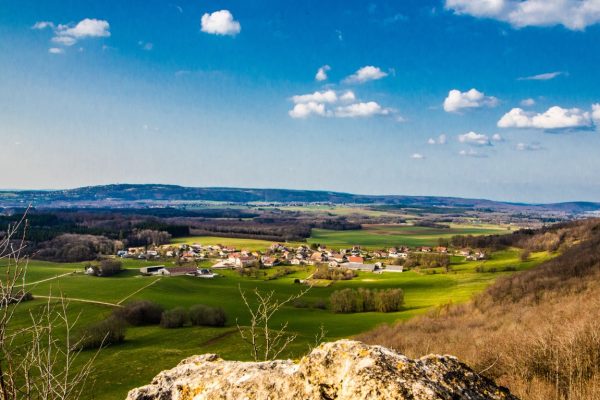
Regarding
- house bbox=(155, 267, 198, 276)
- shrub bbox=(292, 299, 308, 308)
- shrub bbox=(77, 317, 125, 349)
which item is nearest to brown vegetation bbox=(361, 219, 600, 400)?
shrub bbox=(292, 299, 308, 308)

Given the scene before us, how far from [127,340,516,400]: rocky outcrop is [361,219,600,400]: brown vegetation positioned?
1366 millimetres

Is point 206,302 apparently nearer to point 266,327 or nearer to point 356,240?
point 266,327

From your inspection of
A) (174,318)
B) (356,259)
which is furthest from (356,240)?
(174,318)

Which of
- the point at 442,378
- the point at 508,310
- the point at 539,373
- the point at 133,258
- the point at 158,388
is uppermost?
the point at 442,378

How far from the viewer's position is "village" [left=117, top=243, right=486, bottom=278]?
335ft

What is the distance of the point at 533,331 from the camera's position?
16859 millimetres

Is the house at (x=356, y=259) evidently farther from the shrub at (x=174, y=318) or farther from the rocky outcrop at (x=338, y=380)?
the rocky outcrop at (x=338, y=380)

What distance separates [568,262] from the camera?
57.8 metres

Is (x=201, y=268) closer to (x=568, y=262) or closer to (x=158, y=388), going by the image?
(x=568, y=262)

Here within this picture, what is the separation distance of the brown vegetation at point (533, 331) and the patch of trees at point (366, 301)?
48.2 feet

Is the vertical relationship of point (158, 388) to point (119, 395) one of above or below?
above

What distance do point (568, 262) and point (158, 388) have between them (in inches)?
2565

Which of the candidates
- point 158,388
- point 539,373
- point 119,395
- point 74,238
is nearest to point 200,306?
point 119,395

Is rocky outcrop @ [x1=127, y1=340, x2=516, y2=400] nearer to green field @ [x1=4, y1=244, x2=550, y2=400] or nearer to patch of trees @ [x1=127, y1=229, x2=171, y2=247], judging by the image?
green field @ [x1=4, y1=244, x2=550, y2=400]
